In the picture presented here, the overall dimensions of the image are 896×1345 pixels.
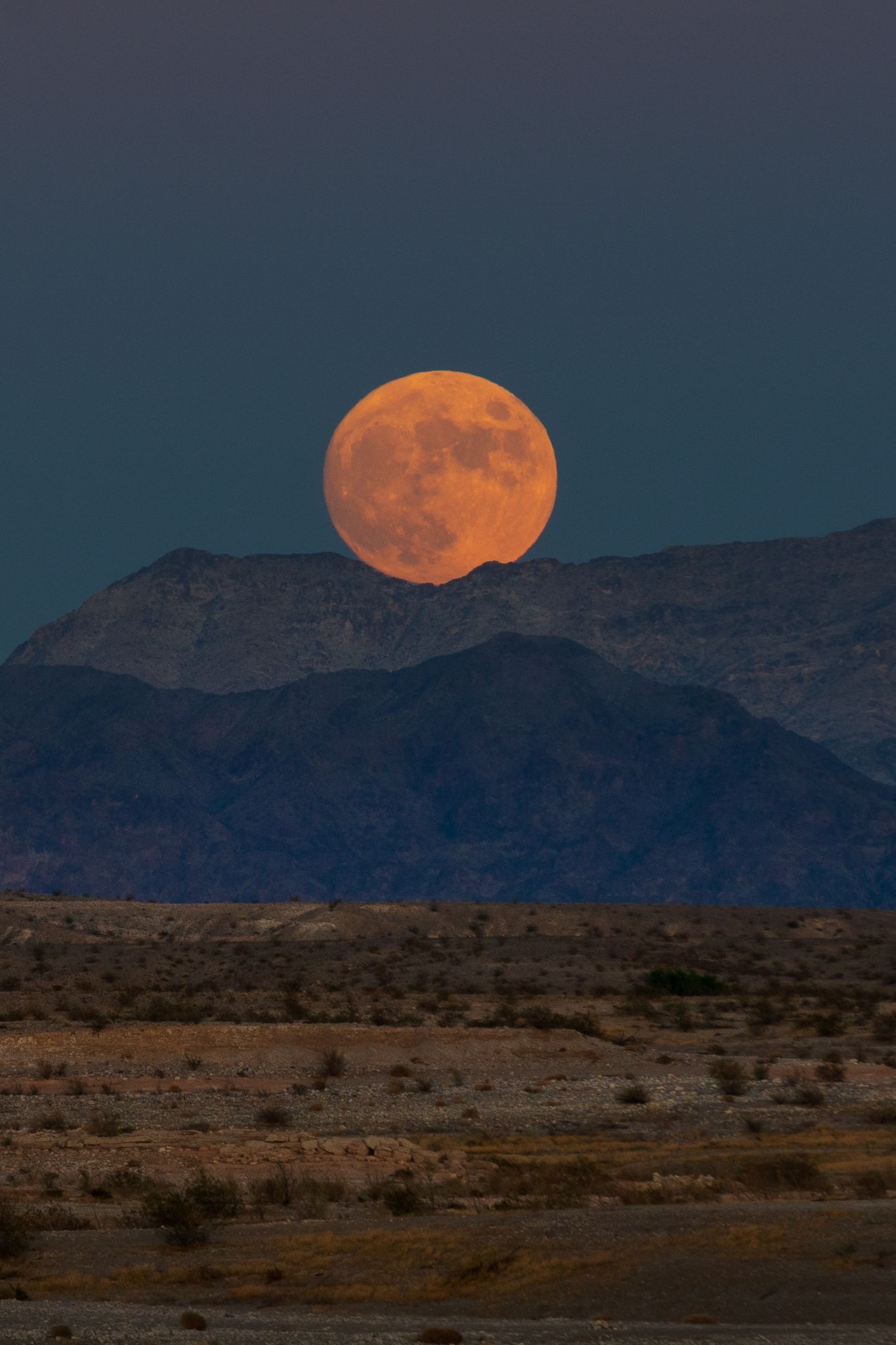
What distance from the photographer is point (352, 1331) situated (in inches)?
508

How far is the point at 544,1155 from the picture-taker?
2509 centimetres

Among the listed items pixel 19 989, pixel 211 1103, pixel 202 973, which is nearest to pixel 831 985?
pixel 202 973

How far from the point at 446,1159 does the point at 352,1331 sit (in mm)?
11286

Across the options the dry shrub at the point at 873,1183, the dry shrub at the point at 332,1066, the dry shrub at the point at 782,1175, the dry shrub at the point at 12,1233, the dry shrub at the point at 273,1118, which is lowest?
the dry shrub at the point at 873,1183

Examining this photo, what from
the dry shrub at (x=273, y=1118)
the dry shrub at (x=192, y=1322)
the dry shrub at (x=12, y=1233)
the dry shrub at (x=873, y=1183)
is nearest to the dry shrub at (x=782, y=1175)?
the dry shrub at (x=873, y=1183)

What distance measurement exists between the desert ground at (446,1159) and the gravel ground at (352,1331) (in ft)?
0.18

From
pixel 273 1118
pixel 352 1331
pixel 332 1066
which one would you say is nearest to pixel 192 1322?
pixel 352 1331

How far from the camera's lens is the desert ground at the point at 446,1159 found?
14.0 m

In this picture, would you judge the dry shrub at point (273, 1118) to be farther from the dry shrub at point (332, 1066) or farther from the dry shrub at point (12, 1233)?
the dry shrub at point (12, 1233)

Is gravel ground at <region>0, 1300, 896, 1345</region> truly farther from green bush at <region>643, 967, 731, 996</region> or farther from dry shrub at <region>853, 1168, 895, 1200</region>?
green bush at <region>643, 967, 731, 996</region>

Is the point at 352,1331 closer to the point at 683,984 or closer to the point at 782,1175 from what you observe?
the point at 782,1175

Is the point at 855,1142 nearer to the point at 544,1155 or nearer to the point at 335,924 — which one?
the point at 544,1155

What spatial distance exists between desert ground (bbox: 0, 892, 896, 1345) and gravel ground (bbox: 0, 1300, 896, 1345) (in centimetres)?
5

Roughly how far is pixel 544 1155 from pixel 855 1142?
15.1ft
